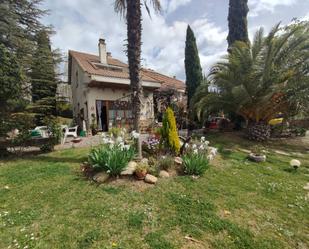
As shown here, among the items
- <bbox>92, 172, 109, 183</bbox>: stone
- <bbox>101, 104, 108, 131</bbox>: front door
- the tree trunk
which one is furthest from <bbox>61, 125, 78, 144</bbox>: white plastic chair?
<bbox>92, 172, 109, 183</bbox>: stone

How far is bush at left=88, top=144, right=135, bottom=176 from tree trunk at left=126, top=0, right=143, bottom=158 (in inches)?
52.7

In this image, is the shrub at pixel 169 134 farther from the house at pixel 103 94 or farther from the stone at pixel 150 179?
the house at pixel 103 94

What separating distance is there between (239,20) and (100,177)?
51.2ft

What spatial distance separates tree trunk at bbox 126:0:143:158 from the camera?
669cm

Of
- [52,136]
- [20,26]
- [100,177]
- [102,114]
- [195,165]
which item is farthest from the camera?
[102,114]

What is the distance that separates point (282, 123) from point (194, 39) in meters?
9.57

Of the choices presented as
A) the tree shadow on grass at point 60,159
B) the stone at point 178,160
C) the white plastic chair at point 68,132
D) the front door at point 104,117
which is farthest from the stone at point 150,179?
the front door at point 104,117

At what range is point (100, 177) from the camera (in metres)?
5.14

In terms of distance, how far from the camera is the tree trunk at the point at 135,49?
6.69 m

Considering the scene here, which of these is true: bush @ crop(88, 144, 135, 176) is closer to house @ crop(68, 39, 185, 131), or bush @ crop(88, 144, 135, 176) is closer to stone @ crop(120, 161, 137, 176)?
stone @ crop(120, 161, 137, 176)

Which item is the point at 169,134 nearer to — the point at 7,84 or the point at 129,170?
the point at 129,170

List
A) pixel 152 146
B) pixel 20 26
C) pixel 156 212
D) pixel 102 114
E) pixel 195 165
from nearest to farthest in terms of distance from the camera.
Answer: pixel 156 212
pixel 195 165
pixel 152 146
pixel 20 26
pixel 102 114

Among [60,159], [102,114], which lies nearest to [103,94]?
[102,114]

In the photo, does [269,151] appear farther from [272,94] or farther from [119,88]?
[119,88]
